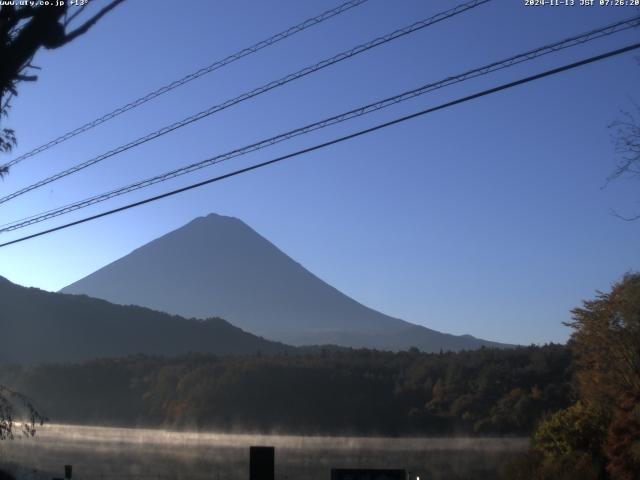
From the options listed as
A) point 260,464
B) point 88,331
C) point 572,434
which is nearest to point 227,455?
point 572,434

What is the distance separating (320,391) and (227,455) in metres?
25.8

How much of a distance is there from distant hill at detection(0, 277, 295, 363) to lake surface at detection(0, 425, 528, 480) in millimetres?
38584

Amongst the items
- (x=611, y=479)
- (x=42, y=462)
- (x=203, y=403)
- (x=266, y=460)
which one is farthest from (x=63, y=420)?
(x=266, y=460)

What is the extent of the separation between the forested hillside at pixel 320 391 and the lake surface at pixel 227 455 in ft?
13.9

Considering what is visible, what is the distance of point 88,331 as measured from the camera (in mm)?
121250

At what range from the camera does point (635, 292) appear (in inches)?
1658

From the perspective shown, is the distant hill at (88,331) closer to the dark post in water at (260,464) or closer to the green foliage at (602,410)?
the green foliage at (602,410)

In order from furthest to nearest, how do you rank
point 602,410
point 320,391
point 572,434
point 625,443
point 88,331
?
1. point 88,331
2. point 320,391
3. point 602,410
4. point 572,434
5. point 625,443

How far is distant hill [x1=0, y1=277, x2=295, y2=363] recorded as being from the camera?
112m

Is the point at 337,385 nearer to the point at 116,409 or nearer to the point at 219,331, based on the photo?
the point at 116,409

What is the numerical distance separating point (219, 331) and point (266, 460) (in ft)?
410

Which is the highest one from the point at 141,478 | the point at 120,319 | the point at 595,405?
the point at 120,319

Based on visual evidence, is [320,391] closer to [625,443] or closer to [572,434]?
[572,434]

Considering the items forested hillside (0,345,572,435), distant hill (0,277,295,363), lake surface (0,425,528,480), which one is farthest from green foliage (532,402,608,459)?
distant hill (0,277,295,363)
